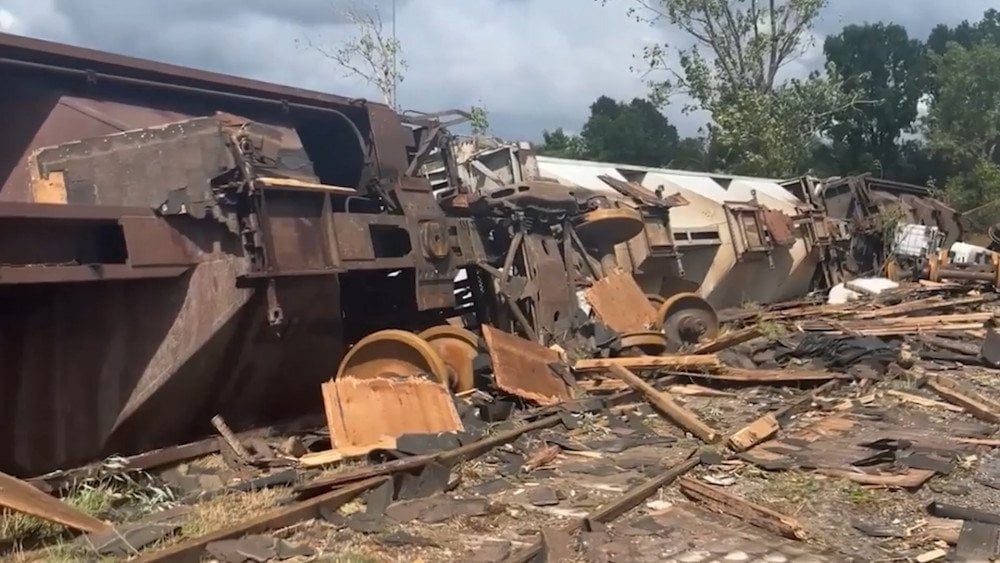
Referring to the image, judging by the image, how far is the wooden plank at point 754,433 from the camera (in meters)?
6.93

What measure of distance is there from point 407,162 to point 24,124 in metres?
3.40

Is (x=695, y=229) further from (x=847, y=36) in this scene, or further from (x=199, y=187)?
(x=847, y=36)

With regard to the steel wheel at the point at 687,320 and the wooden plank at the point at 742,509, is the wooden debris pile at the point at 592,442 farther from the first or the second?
the steel wheel at the point at 687,320

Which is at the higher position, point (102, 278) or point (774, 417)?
point (102, 278)

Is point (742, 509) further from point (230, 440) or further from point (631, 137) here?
point (631, 137)

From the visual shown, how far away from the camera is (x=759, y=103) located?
99.4 ft

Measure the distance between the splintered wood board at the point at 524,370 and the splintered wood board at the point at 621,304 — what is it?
5.96 ft

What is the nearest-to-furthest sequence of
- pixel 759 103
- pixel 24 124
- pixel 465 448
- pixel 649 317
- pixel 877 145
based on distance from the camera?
pixel 465 448, pixel 24 124, pixel 649 317, pixel 759 103, pixel 877 145

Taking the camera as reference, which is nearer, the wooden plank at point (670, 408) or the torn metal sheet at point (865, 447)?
the torn metal sheet at point (865, 447)

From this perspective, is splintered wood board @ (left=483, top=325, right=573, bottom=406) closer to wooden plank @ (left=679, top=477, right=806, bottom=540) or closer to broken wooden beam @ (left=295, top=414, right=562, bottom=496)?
broken wooden beam @ (left=295, top=414, right=562, bottom=496)

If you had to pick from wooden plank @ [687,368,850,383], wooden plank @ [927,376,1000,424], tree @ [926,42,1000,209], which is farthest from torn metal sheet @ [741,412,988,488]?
tree @ [926,42,1000,209]

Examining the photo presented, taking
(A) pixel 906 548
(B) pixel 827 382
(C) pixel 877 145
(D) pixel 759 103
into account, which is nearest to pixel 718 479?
(A) pixel 906 548

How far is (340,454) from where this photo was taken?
6.54 metres

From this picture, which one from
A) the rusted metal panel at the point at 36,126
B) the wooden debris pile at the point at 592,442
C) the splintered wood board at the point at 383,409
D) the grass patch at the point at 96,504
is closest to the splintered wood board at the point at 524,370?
the wooden debris pile at the point at 592,442
